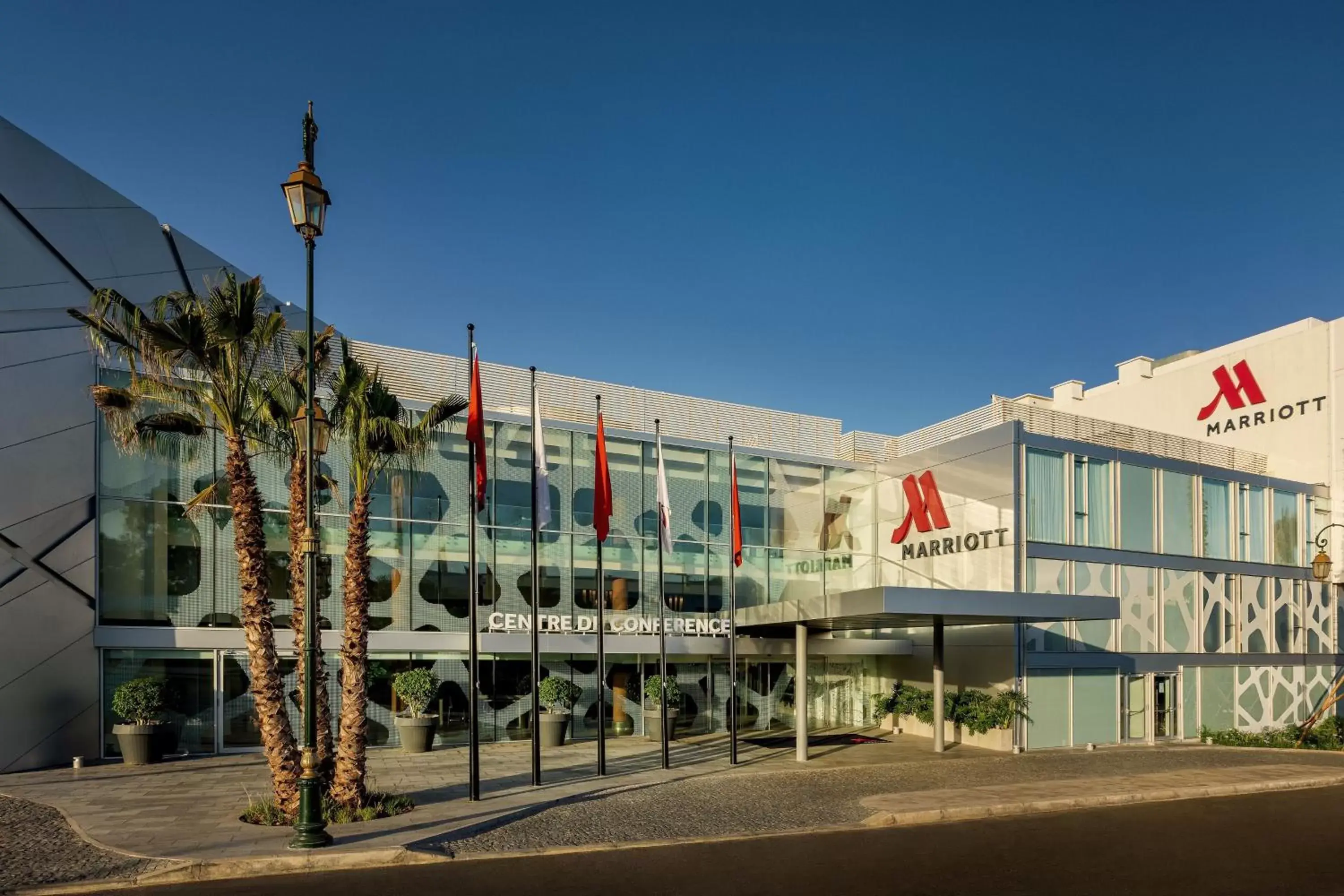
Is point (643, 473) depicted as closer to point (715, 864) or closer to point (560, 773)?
point (560, 773)

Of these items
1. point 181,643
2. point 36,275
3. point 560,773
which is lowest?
point 560,773

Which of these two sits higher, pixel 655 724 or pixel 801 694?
pixel 801 694

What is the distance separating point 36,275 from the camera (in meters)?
21.5

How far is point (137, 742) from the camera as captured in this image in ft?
68.5

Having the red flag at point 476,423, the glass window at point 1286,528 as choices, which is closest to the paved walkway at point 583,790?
the red flag at point 476,423

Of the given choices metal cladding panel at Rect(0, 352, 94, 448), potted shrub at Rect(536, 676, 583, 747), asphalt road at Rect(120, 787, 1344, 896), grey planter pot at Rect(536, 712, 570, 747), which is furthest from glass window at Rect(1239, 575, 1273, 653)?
metal cladding panel at Rect(0, 352, 94, 448)

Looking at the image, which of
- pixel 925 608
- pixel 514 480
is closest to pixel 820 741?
pixel 925 608

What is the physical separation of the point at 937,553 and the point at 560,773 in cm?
1457

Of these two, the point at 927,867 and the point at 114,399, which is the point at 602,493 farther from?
the point at 927,867

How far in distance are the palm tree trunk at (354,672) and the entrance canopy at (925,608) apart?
1053 cm

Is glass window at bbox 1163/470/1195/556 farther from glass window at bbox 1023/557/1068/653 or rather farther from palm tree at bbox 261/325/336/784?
palm tree at bbox 261/325/336/784

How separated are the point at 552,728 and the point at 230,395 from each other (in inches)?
528

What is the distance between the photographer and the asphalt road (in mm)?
11469

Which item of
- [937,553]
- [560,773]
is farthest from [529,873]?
[937,553]
